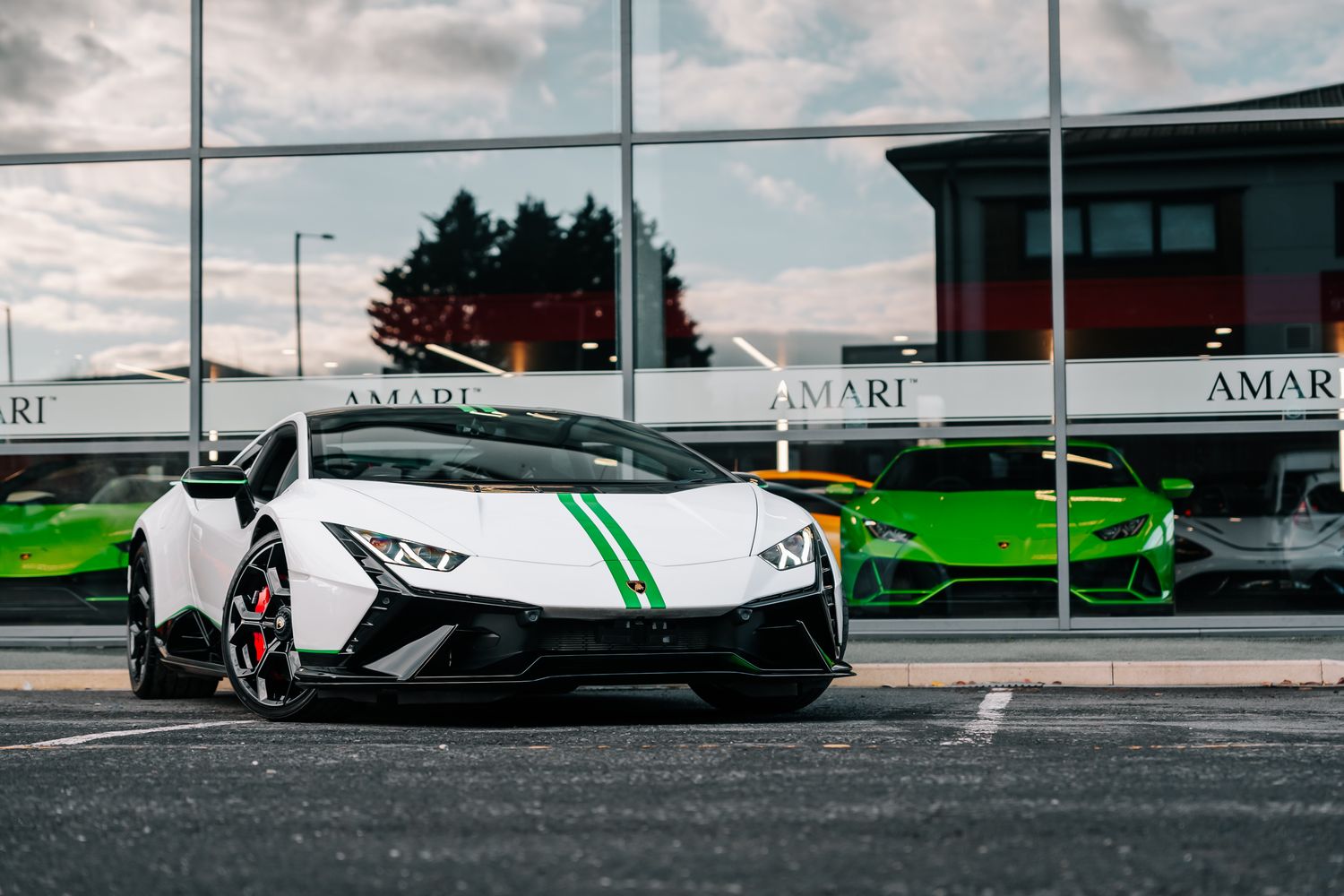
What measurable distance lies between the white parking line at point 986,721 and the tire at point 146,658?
3.33 meters

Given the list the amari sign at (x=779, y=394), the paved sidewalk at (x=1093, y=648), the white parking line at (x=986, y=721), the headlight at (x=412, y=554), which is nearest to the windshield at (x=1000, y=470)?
the amari sign at (x=779, y=394)

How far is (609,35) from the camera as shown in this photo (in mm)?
12203

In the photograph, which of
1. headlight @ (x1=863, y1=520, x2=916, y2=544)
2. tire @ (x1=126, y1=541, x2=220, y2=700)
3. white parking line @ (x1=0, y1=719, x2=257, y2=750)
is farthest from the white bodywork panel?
headlight @ (x1=863, y1=520, x2=916, y2=544)

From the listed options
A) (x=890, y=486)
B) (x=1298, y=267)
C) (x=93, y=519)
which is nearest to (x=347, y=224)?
(x=93, y=519)

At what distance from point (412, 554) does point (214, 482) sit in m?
1.33

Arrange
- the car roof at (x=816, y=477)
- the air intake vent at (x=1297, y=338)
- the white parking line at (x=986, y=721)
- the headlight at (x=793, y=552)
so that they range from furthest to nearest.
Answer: the car roof at (x=816, y=477), the air intake vent at (x=1297, y=338), the headlight at (x=793, y=552), the white parking line at (x=986, y=721)

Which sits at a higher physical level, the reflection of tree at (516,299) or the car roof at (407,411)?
the reflection of tree at (516,299)

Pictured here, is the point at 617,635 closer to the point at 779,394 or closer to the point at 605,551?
the point at 605,551

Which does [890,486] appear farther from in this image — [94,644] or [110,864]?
[110,864]

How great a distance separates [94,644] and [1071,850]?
9.69m

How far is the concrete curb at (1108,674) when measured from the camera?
342 inches

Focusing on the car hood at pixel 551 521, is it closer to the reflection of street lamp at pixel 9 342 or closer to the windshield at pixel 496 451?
the windshield at pixel 496 451

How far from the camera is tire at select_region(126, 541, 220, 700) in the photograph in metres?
7.71

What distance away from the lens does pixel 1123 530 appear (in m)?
11.4
